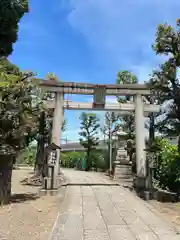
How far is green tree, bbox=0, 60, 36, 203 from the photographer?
8258 mm

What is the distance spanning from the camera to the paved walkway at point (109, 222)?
5457 mm

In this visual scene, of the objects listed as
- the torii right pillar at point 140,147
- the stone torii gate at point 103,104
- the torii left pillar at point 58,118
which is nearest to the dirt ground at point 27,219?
the torii left pillar at point 58,118

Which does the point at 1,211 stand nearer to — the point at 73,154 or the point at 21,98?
the point at 21,98

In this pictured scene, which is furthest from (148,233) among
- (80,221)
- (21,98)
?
(21,98)

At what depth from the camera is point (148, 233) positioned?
5.64 meters

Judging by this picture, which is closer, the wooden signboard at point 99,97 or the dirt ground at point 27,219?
the dirt ground at point 27,219

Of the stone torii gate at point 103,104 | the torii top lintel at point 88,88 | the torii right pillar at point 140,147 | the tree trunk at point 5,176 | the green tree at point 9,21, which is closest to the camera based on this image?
the tree trunk at point 5,176

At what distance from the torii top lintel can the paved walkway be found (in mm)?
6347

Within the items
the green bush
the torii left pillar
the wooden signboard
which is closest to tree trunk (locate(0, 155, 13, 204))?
the torii left pillar

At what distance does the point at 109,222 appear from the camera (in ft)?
21.3

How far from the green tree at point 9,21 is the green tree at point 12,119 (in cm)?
136

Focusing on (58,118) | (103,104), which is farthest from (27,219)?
(103,104)

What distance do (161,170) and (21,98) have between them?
8.67 metres

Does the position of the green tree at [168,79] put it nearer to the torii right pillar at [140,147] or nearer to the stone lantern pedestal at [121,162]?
the torii right pillar at [140,147]
